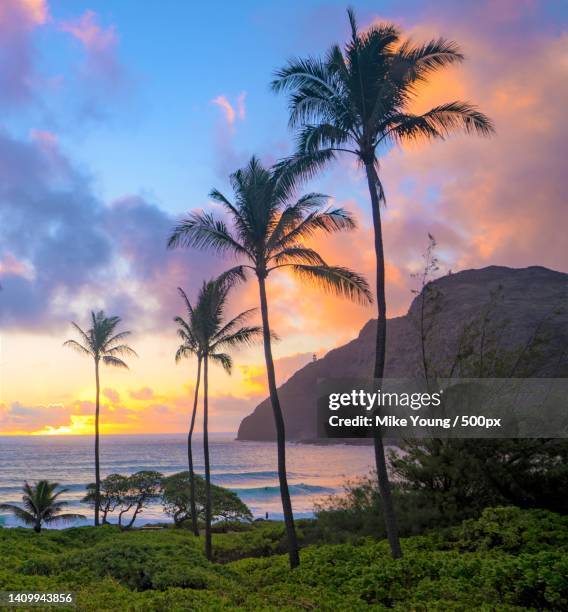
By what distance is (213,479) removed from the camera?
3472 inches

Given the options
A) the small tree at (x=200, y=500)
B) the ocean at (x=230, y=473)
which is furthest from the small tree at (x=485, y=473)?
the ocean at (x=230, y=473)

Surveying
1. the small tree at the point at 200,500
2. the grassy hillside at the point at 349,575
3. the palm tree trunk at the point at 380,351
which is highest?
the palm tree trunk at the point at 380,351

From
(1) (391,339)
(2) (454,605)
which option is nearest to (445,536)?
(2) (454,605)

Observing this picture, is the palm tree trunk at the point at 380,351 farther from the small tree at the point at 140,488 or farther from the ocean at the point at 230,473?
the ocean at the point at 230,473

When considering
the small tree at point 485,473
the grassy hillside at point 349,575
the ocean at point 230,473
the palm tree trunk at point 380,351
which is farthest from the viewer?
the ocean at point 230,473

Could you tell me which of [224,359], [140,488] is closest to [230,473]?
[140,488]

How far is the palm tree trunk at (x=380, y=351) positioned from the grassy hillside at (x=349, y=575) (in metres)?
0.67

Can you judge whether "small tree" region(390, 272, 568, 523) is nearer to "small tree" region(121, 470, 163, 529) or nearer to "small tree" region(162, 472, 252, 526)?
"small tree" region(162, 472, 252, 526)

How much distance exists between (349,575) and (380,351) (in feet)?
17.1

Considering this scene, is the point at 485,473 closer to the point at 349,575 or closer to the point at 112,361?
the point at 349,575

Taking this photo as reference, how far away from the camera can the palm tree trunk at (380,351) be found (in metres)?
13.1

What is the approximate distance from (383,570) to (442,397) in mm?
8951

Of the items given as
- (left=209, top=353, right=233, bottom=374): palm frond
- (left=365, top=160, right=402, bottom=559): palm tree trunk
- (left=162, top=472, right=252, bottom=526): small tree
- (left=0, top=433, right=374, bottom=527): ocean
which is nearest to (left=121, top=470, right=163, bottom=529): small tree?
(left=162, top=472, right=252, bottom=526): small tree

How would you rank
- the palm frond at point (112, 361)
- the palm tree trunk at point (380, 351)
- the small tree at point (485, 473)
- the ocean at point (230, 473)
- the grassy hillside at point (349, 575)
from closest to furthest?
the grassy hillside at point (349, 575)
the palm tree trunk at point (380, 351)
the small tree at point (485, 473)
the palm frond at point (112, 361)
the ocean at point (230, 473)
